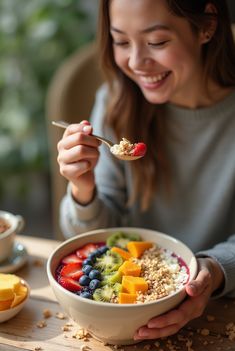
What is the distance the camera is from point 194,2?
1069mm

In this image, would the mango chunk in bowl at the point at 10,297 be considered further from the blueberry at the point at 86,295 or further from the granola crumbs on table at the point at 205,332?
the granola crumbs on table at the point at 205,332

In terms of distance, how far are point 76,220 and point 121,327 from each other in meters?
0.42

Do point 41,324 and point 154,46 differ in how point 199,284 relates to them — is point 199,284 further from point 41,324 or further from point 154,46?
point 154,46

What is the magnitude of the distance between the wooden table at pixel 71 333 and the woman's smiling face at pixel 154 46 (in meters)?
0.48

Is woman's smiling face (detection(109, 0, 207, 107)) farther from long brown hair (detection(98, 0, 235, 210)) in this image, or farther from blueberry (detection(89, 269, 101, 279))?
blueberry (detection(89, 269, 101, 279))

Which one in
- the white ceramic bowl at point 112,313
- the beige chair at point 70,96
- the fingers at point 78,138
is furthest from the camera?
the beige chair at point 70,96

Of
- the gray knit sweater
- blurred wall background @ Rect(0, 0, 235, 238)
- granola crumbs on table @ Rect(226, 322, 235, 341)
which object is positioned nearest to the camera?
granola crumbs on table @ Rect(226, 322, 235, 341)

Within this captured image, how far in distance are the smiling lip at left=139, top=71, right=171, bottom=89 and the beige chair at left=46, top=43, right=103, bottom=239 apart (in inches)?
18.5

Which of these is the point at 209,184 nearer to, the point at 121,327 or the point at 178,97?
the point at 178,97

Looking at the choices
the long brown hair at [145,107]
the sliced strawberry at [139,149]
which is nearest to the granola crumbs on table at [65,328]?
the sliced strawberry at [139,149]

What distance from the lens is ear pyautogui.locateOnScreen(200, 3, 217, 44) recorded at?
3.64 feet

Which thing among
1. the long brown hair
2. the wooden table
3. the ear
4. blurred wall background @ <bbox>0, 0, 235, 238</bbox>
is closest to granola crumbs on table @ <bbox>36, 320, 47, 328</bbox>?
the wooden table

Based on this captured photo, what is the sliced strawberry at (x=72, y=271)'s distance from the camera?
0.90 meters

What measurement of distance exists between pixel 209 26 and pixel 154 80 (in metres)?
0.16
